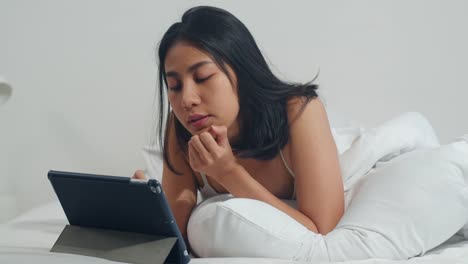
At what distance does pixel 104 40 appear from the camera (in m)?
1.71

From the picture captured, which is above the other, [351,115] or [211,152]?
[211,152]

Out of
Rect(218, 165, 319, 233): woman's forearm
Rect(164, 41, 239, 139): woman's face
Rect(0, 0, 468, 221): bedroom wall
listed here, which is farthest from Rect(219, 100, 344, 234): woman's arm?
Rect(0, 0, 468, 221): bedroom wall

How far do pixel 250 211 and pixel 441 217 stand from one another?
0.32m

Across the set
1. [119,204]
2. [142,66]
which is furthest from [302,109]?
[142,66]

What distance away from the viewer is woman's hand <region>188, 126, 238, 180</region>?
38.2 inches

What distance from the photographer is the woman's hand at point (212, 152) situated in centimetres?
97

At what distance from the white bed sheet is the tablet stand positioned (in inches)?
1.0

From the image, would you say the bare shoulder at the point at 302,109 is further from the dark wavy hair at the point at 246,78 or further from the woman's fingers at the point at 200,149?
the woman's fingers at the point at 200,149

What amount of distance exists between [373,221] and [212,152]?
29 cm

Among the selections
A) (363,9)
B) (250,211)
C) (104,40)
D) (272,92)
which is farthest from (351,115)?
(250,211)

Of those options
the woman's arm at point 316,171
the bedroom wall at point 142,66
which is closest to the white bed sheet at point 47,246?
the woman's arm at point 316,171

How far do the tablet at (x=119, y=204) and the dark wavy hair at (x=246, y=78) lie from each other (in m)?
0.35

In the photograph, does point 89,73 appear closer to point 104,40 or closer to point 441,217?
point 104,40

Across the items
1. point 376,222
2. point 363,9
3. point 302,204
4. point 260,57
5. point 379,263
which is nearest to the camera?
point 379,263
